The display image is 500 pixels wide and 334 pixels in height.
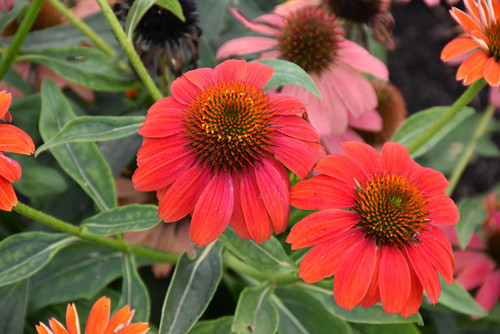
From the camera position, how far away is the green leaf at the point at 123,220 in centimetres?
72

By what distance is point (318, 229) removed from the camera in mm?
608

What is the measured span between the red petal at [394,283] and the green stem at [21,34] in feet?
2.04

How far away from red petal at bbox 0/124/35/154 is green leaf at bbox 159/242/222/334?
258 millimetres

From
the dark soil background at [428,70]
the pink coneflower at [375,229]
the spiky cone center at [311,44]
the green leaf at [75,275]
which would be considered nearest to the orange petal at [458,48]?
the pink coneflower at [375,229]

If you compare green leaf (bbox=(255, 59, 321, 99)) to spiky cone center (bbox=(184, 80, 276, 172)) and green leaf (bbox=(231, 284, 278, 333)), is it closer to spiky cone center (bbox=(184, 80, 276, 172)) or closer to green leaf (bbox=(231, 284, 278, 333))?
spiky cone center (bbox=(184, 80, 276, 172))

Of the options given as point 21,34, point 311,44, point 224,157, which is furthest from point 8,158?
point 311,44

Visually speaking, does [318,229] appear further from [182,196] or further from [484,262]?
[484,262]

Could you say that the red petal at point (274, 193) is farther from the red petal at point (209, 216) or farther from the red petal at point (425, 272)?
the red petal at point (425, 272)

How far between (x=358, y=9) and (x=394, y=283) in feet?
2.15

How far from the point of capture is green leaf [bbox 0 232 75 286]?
0.73 meters

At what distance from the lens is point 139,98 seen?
108 centimetres

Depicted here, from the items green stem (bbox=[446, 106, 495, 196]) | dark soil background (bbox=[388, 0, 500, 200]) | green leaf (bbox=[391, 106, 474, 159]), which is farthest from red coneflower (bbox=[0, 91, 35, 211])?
dark soil background (bbox=[388, 0, 500, 200])

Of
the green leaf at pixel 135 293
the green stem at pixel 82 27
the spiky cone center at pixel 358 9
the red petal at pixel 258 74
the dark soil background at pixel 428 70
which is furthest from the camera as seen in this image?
the dark soil background at pixel 428 70

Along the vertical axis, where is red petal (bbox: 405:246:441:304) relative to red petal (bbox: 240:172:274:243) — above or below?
below
